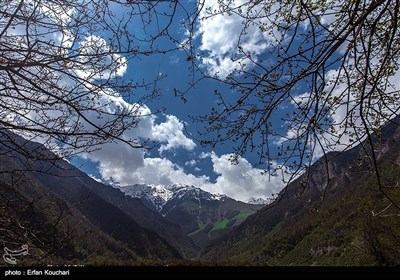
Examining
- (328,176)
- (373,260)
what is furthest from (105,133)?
(373,260)

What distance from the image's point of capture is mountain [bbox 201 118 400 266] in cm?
395

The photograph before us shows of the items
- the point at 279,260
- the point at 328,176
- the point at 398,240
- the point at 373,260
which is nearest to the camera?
the point at 328,176

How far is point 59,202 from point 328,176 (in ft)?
10.7

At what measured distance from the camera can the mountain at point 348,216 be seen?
155 inches

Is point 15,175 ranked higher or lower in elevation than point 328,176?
higher

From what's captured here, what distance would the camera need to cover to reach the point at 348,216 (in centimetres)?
12962

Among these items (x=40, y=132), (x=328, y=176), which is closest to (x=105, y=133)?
(x=40, y=132)

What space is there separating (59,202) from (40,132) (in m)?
0.98

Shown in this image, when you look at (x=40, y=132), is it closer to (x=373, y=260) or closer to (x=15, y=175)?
(x=15, y=175)

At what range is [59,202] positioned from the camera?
433 centimetres

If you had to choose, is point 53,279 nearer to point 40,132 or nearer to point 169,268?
point 169,268

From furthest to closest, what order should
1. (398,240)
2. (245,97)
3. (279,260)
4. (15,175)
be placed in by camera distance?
(279,260), (398,240), (15,175), (245,97)

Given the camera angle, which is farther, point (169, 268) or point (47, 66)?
point (47, 66)

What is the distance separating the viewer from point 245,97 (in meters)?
3.96
